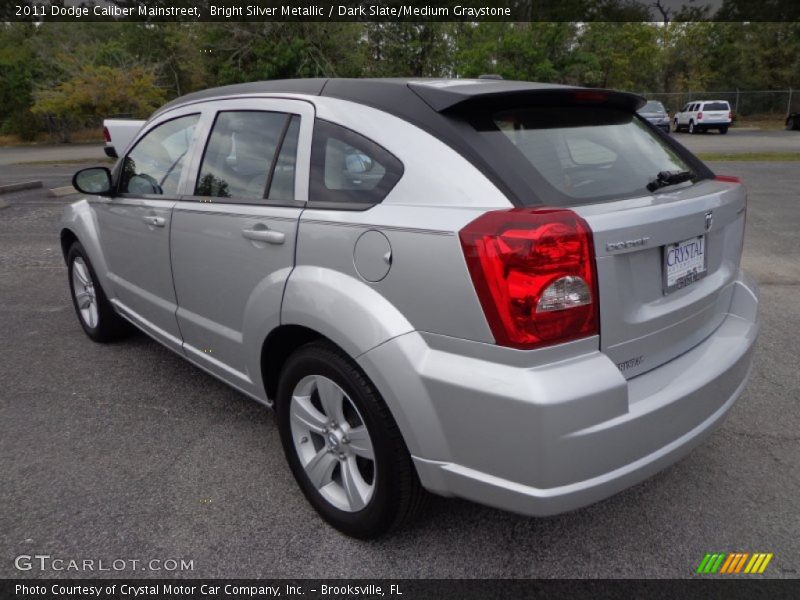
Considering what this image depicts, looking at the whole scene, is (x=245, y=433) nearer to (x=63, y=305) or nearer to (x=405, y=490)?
(x=405, y=490)

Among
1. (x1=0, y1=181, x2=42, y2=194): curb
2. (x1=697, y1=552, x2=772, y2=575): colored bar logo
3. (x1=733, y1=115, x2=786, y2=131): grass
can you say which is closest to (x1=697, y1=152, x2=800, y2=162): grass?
(x1=697, y1=552, x2=772, y2=575): colored bar logo

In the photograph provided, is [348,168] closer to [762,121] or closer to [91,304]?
[91,304]

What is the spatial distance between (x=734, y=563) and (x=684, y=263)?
3.71 ft

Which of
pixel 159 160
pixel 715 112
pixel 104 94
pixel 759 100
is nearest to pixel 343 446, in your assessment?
pixel 159 160

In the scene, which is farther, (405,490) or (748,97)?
(748,97)

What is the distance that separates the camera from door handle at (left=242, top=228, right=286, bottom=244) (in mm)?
2502

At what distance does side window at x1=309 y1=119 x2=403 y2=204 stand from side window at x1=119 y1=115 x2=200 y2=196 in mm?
1120

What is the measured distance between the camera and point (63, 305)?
5.70 metres

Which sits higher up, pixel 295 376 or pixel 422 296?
pixel 422 296

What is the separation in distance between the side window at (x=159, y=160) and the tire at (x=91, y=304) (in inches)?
35.8

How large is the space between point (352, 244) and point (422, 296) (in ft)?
1.23

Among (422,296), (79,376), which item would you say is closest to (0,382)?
(79,376)

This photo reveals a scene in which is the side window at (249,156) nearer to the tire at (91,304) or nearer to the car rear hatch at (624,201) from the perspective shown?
the car rear hatch at (624,201)

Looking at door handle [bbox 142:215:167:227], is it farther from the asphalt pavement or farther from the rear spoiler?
the asphalt pavement
